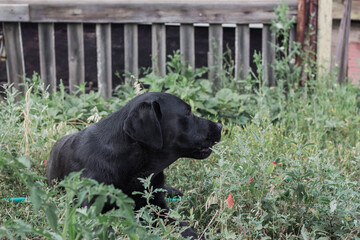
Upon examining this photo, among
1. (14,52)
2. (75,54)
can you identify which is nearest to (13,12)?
(14,52)

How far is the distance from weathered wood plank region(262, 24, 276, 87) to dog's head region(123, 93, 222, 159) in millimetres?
3333

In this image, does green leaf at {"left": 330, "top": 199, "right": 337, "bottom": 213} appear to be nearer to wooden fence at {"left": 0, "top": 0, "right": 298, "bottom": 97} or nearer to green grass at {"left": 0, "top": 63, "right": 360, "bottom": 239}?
green grass at {"left": 0, "top": 63, "right": 360, "bottom": 239}

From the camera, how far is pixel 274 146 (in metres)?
4.32

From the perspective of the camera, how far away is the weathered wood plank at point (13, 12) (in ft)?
20.6

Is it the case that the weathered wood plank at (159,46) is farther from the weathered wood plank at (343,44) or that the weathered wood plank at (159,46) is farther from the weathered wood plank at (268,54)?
the weathered wood plank at (343,44)

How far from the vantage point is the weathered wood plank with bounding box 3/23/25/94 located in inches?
252

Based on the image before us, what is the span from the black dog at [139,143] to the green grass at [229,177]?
0.14 metres

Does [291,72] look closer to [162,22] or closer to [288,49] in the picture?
[288,49]

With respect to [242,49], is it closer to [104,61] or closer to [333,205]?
[104,61]

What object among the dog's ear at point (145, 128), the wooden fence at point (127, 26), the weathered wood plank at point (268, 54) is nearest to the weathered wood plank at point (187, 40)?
the wooden fence at point (127, 26)

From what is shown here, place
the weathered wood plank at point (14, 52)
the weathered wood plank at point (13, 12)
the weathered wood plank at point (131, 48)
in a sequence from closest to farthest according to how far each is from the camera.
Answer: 1. the weathered wood plank at point (13, 12)
2. the weathered wood plank at point (14, 52)
3. the weathered wood plank at point (131, 48)

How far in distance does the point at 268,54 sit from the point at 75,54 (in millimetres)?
2566

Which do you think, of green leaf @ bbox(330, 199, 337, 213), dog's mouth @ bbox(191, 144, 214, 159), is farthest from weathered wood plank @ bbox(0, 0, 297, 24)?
green leaf @ bbox(330, 199, 337, 213)

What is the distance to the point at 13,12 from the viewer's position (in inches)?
248
